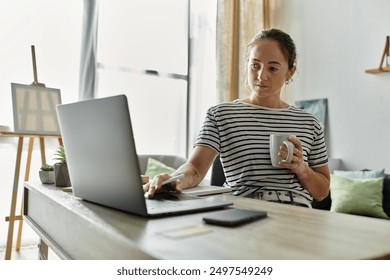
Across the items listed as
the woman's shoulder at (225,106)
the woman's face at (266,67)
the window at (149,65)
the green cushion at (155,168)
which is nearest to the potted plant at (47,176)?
the woman's shoulder at (225,106)

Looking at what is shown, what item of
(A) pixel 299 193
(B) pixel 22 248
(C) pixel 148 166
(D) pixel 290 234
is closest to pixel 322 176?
(A) pixel 299 193

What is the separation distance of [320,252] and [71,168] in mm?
619

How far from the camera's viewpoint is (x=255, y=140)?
1275mm

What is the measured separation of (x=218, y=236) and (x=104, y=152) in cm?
29

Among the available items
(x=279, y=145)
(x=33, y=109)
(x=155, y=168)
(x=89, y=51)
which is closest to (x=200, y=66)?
(x=89, y=51)

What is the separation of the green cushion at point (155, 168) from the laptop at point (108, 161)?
74.8 inches

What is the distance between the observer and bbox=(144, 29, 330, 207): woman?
121 centimetres

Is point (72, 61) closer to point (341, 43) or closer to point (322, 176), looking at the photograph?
point (341, 43)

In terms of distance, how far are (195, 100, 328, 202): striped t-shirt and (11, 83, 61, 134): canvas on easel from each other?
1498mm

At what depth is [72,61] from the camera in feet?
9.98

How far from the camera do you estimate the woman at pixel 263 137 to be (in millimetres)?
1215

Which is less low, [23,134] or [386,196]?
[23,134]

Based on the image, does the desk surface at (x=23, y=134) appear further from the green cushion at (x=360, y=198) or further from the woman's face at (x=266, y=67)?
the green cushion at (x=360, y=198)

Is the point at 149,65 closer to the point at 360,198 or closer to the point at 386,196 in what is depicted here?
the point at 360,198
